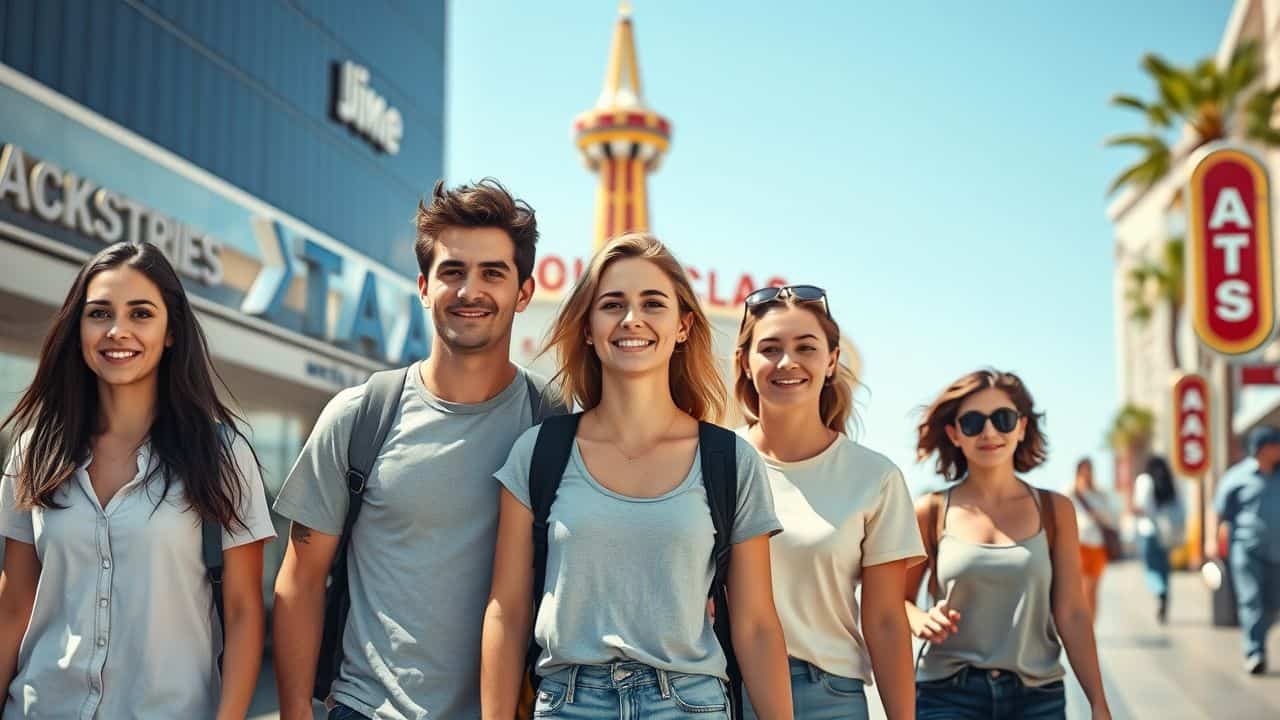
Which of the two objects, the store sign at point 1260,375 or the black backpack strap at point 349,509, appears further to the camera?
the store sign at point 1260,375

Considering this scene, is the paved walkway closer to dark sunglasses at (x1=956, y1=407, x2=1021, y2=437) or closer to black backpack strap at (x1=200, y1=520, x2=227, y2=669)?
dark sunglasses at (x1=956, y1=407, x2=1021, y2=437)

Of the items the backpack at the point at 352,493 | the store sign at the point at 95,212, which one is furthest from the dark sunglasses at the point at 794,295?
the store sign at the point at 95,212

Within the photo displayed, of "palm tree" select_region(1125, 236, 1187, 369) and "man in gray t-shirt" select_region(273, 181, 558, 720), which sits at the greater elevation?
"palm tree" select_region(1125, 236, 1187, 369)

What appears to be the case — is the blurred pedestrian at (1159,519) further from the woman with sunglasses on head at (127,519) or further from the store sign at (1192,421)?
the woman with sunglasses on head at (127,519)

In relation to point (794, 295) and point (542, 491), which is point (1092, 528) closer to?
point (794, 295)

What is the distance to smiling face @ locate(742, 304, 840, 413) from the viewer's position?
447cm

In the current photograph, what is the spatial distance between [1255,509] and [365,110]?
19229mm

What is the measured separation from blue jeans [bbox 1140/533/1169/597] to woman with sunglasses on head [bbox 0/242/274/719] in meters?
15.2

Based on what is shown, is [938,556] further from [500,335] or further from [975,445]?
[500,335]

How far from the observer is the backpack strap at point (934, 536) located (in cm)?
517

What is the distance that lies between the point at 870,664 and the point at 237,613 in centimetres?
196

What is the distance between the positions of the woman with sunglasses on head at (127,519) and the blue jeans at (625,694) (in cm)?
94

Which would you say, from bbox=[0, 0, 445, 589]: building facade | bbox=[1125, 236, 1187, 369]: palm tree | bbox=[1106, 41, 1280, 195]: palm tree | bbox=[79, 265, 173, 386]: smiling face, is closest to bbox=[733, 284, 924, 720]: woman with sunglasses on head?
bbox=[79, 265, 173, 386]: smiling face

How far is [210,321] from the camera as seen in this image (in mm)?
18125
